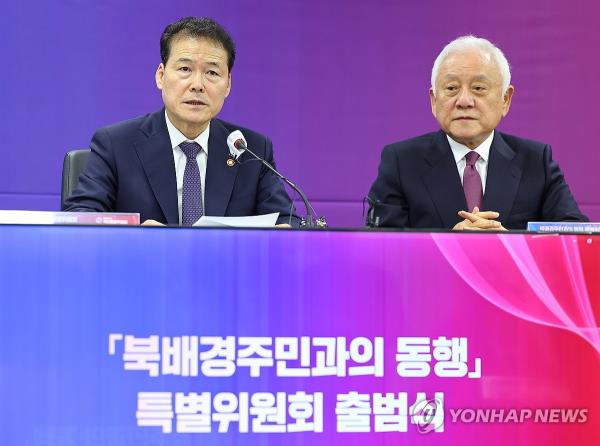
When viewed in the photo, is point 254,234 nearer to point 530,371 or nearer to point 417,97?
point 530,371

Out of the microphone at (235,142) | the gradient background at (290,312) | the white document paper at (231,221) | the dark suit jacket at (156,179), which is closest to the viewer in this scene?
the gradient background at (290,312)

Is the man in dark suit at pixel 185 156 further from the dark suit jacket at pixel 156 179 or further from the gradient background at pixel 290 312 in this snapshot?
the gradient background at pixel 290 312

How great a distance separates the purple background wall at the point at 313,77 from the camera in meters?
3.67

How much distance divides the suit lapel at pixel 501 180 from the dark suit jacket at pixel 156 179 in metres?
0.56

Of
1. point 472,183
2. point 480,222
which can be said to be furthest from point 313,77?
point 480,222

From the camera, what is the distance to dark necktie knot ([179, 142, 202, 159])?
2.51 metres

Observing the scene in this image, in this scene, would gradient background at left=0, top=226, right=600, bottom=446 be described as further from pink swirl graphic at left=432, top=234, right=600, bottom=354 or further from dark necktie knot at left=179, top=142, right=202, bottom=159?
dark necktie knot at left=179, top=142, right=202, bottom=159

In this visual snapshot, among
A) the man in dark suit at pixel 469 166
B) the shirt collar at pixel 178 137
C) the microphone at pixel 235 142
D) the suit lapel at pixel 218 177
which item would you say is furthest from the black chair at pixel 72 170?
the man in dark suit at pixel 469 166

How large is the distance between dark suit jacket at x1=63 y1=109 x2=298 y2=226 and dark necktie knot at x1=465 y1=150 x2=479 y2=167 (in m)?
0.53

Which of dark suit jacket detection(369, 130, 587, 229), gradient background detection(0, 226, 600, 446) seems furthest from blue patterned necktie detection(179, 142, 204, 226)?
gradient background detection(0, 226, 600, 446)

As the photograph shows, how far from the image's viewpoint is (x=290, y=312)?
5.03ft

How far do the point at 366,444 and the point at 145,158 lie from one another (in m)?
1.21

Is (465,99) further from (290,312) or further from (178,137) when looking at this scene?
(290,312)

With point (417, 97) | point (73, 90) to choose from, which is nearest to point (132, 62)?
point (73, 90)
